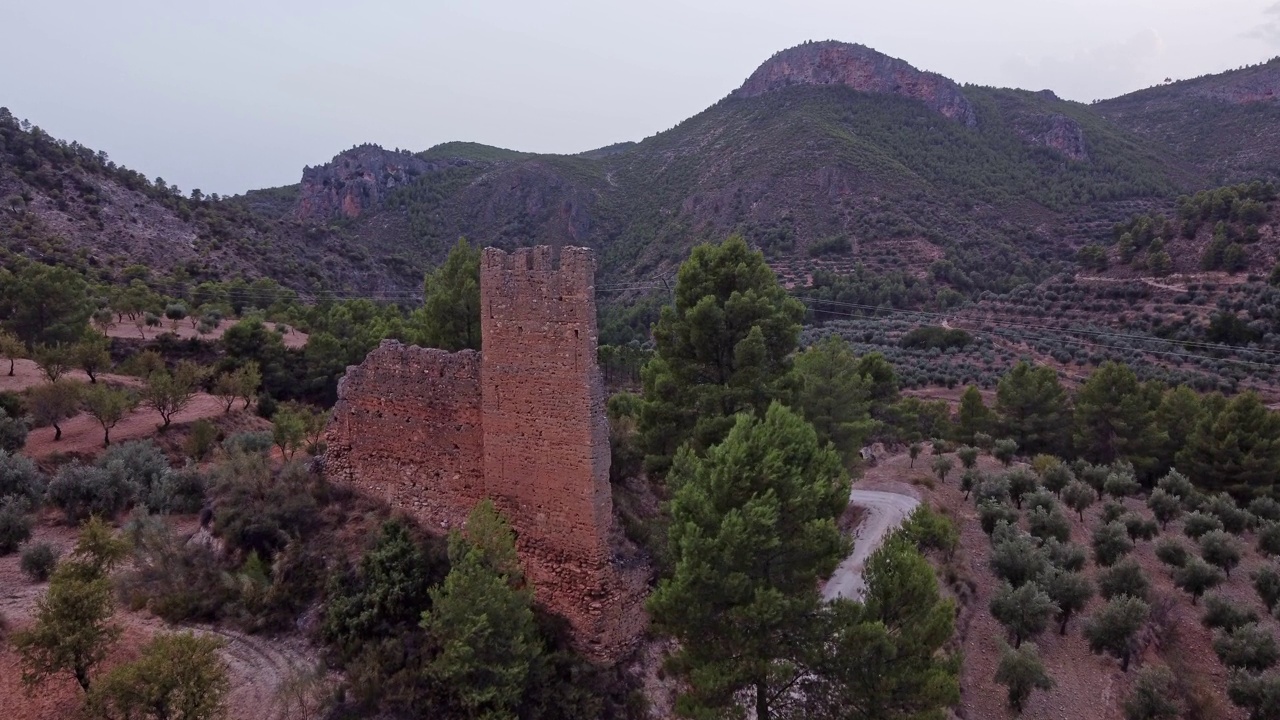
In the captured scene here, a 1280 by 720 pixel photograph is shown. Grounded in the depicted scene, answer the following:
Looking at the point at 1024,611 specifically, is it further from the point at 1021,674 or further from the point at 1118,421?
the point at 1118,421

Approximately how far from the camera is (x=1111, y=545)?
63.2 feet

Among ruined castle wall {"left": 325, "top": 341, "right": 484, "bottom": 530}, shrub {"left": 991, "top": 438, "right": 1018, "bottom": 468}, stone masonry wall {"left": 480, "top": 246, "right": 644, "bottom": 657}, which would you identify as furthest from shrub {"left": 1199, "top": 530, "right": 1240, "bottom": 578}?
ruined castle wall {"left": 325, "top": 341, "right": 484, "bottom": 530}

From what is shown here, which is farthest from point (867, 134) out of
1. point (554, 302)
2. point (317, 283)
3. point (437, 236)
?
point (554, 302)

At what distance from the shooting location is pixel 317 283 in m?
60.8

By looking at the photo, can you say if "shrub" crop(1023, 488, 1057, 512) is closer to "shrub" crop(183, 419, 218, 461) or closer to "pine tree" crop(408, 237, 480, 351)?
"pine tree" crop(408, 237, 480, 351)

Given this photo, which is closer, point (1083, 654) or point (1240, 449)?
point (1083, 654)

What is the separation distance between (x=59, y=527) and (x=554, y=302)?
1528cm

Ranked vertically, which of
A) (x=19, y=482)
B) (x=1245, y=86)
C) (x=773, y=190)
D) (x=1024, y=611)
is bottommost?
(x=1024, y=611)

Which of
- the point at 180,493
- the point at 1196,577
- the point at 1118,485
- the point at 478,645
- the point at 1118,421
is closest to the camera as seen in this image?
the point at 478,645

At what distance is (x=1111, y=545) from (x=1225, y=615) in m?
3.19

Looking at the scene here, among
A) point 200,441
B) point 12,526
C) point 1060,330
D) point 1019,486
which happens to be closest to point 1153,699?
point 1019,486

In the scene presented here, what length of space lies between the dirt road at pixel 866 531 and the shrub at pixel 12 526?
1824 cm

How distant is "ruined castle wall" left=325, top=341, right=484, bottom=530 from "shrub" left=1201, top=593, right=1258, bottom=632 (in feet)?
56.1

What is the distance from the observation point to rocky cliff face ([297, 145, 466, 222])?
97562mm
